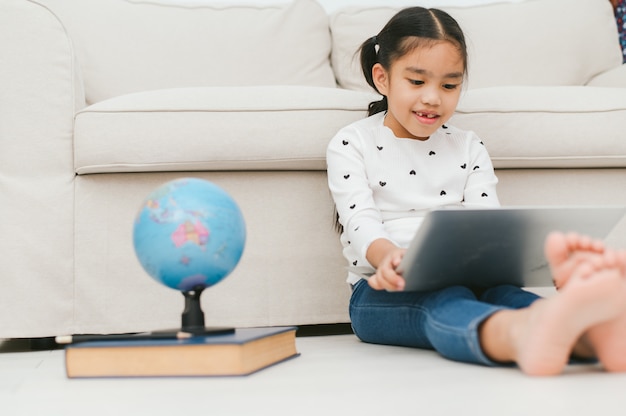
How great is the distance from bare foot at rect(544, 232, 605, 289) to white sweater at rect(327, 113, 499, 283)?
0.50 m

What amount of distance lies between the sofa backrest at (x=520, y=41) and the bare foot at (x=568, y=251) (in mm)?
1481

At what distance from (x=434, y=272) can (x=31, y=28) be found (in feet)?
3.18

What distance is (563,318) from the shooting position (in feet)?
2.76

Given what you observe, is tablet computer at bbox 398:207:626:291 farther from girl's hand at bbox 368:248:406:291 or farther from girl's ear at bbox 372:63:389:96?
girl's ear at bbox 372:63:389:96

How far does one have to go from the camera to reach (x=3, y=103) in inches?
59.0

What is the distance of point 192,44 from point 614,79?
1.24 metres

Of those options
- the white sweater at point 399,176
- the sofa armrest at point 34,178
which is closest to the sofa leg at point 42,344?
the sofa armrest at point 34,178

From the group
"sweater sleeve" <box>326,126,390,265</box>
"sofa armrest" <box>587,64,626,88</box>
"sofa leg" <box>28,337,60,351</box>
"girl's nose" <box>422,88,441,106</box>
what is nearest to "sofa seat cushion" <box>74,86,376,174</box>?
"sweater sleeve" <box>326,126,390,265</box>

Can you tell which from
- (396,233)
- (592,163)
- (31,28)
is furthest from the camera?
(592,163)

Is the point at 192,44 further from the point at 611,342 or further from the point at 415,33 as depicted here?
the point at 611,342

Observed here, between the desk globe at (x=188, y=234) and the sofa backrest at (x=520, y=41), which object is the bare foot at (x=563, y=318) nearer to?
the desk globe at (x=188, y=234)

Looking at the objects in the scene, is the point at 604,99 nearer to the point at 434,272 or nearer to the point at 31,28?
the point at 434,272

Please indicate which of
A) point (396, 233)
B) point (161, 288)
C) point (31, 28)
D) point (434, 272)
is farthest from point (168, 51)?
point (434, 272)

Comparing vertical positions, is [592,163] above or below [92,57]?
below
